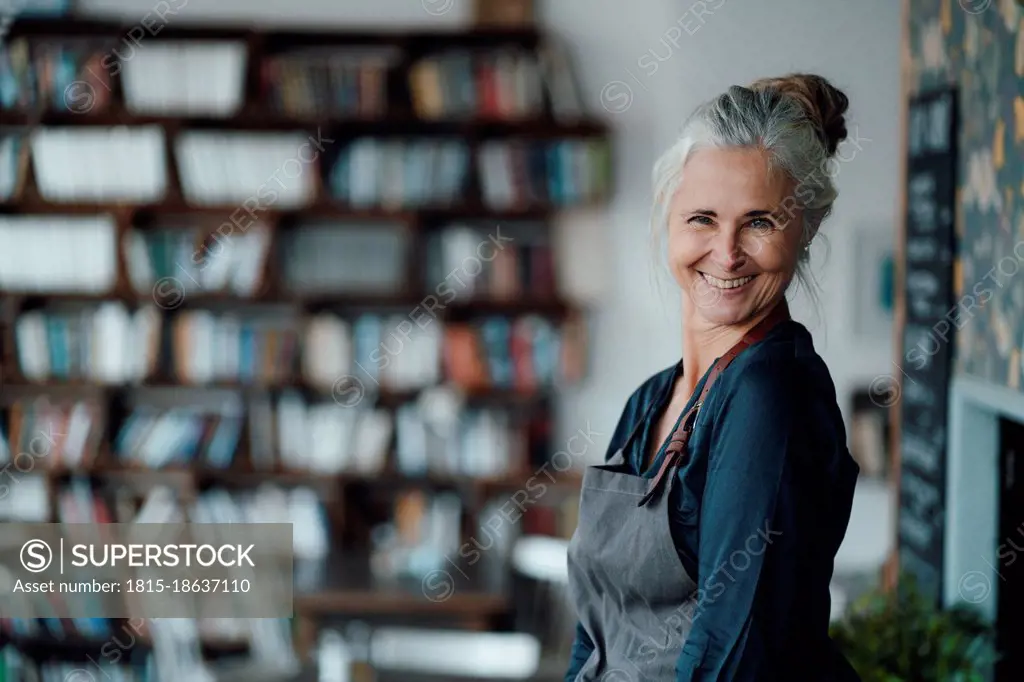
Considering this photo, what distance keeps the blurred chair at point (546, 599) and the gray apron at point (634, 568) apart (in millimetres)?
2350

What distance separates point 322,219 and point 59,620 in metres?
2.01

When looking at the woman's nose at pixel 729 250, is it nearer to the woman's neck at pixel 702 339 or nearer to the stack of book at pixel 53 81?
the woman's neck at pixel 702 339

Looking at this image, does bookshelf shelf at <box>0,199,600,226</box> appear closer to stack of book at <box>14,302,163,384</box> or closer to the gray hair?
stack of book at <box>14,302,163,384</box>

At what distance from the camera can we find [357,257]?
4.74m

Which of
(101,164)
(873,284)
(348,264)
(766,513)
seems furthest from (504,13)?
(766,513)

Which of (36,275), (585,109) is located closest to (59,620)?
(36,275)

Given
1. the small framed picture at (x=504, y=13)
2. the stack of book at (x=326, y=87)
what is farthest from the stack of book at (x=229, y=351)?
the small framed picture at (x=504, y=13)

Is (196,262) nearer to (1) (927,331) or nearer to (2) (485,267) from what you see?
(2) (485,267)

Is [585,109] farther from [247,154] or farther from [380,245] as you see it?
[247,154]

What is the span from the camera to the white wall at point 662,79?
177 inches

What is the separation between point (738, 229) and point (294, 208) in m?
3.65

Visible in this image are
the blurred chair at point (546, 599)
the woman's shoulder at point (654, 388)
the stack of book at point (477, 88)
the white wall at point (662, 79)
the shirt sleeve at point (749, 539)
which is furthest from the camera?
the stack of book at point (477, 88)

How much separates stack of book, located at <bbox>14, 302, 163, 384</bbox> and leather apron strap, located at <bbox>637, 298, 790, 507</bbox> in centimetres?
386

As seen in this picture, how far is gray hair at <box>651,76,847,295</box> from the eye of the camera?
1177 millimetres
